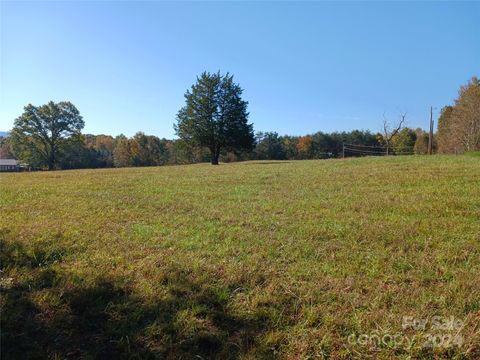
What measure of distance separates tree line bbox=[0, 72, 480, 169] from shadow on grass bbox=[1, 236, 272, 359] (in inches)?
1129

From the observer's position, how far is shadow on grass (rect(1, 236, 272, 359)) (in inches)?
94.9

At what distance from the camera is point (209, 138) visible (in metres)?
31.6

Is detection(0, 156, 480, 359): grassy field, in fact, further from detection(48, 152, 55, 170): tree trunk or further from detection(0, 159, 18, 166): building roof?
detection(0, 159, 18, 166): building roof

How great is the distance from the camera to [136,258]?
4105mm

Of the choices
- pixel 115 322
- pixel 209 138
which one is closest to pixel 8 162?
pixel 209 138

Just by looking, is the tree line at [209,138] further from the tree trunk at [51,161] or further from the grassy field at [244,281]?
the grassy field at [244,281]

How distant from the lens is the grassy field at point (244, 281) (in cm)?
248

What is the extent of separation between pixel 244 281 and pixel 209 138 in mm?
28782

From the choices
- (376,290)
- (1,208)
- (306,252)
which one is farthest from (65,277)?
(1,208)

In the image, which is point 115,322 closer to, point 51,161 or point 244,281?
point 244,281

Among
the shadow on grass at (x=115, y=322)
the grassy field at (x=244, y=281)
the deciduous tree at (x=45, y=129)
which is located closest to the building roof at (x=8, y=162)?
the deciduous tree at (x=45, y=129)

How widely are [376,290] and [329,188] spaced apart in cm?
612

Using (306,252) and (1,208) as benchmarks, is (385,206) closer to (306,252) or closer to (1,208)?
(306,252)

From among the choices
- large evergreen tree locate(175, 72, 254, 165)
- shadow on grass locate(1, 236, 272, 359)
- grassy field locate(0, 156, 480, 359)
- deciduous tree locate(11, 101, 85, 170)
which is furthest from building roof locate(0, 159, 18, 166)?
shadow on grass locate(1, 236, 272, 359)
